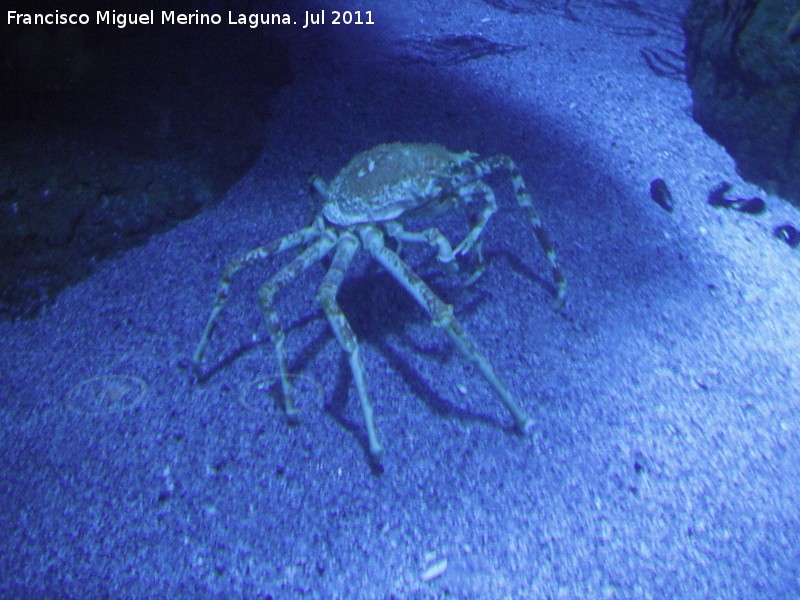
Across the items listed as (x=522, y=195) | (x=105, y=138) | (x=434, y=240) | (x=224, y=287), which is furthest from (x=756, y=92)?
(x=105, y=138)

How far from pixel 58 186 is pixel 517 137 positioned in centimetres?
338

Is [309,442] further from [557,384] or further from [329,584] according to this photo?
[557,384]

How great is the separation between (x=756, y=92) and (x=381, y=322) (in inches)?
155

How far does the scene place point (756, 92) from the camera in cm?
440

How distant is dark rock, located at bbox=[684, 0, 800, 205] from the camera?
413cm

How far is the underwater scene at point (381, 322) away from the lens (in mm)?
2127

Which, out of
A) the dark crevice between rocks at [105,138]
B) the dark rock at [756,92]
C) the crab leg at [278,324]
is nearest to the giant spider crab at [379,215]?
the crab leg at [278,324]

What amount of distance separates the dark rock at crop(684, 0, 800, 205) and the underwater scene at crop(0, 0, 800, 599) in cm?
3

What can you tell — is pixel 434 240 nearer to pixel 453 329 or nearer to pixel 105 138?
pixel 453 329

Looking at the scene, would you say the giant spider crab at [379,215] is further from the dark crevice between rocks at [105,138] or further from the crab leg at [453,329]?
the dark crevice between rocks at [105,138]

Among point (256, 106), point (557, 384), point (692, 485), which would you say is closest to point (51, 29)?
point (256, 106)

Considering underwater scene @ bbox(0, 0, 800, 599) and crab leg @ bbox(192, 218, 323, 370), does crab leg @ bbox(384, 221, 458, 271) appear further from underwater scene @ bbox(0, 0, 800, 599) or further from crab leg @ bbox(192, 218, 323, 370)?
crab leg @ bbox(192, 218, 323, 370)

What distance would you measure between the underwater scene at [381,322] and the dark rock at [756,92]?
25mm

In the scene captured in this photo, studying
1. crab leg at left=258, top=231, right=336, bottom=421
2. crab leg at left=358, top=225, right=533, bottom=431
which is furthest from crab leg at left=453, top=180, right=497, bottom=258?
crab leg at left=258, top=231, right=336, bottom=421
